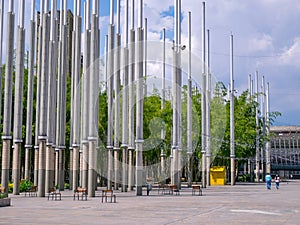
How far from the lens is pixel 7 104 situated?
113 feet

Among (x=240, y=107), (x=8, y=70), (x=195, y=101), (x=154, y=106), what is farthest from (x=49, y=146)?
(x=240, y=107)

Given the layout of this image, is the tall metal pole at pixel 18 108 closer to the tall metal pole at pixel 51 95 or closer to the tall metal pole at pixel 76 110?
the tall metal pole at pixel 51 95

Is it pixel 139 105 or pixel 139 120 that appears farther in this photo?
pixel 139 105

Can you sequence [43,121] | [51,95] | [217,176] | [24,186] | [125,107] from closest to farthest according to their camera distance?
[43,121] < [51,95] < [24,186] < [125,107] < [217,176]

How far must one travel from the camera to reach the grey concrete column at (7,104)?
34.1 metres

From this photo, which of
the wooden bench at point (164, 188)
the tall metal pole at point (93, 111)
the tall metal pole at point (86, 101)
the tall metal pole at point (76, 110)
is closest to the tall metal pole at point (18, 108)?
the tall metal pole at point (86, 101)

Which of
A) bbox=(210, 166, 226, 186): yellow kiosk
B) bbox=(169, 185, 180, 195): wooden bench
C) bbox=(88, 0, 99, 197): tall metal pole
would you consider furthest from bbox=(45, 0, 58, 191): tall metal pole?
bbox=(210, 166, 226, 186): yellow kiosk

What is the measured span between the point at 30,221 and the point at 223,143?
49.0 meters

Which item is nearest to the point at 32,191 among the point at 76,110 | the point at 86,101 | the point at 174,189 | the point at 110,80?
the point at 86,101

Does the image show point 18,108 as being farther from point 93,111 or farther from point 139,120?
point 139,120

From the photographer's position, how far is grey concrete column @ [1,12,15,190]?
3412 centimetres

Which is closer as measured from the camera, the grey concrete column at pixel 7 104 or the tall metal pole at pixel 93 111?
the tall metal pole at pixel 93 111

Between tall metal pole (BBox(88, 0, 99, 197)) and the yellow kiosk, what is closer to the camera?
tall metal pole (BBox(88, 0, 99, 197))

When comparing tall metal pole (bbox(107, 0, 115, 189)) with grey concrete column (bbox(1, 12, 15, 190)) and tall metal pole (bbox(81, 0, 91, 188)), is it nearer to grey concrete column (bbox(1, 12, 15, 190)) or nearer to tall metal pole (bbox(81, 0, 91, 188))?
tall metal pole (bbox(81, 0, 91, 188))
